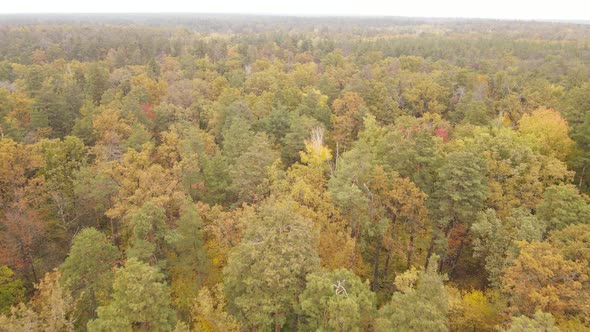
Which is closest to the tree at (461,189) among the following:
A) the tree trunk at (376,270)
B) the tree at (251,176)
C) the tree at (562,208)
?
the tree at (562,208)

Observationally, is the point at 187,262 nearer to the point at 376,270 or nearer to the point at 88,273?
the point at 88,273

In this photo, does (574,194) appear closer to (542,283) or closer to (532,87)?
(542,283)

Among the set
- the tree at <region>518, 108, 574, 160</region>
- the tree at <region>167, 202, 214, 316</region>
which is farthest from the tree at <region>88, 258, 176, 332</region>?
the tree at <region>518, 108, 574, 160</region>

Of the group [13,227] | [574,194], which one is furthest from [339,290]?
[13,227]

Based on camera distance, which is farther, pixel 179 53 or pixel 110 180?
pixel 179 53

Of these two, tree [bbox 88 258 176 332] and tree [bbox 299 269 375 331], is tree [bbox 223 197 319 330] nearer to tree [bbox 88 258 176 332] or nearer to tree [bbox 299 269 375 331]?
tree [bbox 299 269 375 331]
